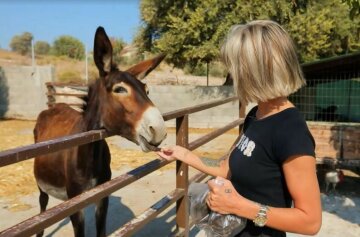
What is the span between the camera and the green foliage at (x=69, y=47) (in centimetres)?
4066

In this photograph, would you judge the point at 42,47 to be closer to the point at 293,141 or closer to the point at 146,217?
the point at 146,217

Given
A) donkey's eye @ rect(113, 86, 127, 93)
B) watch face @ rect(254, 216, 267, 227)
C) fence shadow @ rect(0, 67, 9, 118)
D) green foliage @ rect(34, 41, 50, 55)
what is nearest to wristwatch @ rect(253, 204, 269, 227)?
watch face @ rect(254, 216, 267, 227)

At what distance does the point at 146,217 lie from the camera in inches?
103

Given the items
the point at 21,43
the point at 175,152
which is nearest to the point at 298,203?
the point at 175,152

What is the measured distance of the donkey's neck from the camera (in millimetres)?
2844

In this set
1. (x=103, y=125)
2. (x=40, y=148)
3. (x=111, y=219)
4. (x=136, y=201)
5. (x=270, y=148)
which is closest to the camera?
(x=270, y=148)

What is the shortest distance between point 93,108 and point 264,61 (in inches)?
75.4

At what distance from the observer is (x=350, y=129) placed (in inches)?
229

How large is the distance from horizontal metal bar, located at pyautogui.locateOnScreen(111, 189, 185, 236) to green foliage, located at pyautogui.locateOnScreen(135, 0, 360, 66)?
897cm

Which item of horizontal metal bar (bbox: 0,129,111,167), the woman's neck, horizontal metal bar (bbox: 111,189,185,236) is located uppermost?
the woman's neck

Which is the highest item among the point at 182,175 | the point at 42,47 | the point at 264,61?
the point at 42,47

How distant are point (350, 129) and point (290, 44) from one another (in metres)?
5.05

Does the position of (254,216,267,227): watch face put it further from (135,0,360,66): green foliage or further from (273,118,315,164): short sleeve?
(135,0,360,66): green foliage

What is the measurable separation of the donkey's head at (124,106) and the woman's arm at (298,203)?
1.13 meters
